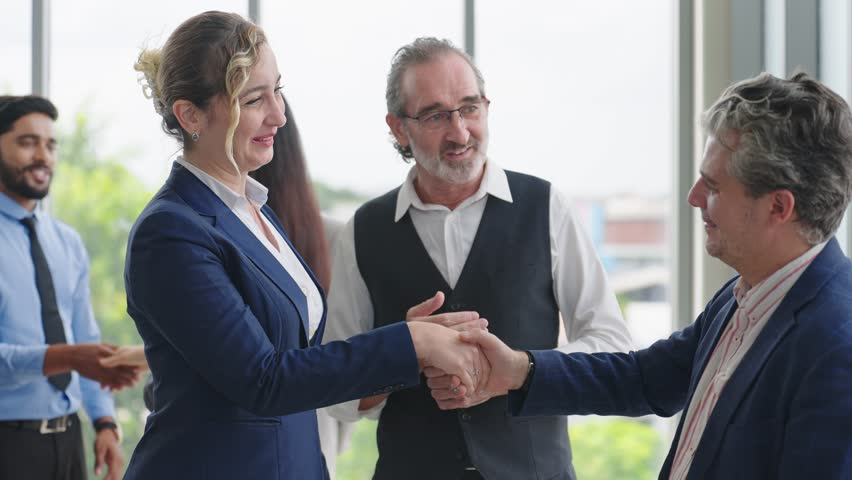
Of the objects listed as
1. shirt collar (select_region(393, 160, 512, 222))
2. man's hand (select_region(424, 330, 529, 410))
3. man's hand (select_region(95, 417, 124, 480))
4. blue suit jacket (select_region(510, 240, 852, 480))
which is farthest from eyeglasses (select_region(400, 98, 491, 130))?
man's hand (select_region(95, 417, 124, 480))

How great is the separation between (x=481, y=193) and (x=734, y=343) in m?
0.82

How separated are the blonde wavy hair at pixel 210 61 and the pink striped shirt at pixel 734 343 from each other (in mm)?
953

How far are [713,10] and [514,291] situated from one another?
2336mm

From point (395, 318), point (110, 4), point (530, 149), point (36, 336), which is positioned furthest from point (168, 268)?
point (110, 4)

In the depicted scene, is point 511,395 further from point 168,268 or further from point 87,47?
point 87,47

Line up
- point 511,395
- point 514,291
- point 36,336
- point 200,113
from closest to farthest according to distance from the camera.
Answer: point 200,113, point 511,395, point 514,291, point 36,336

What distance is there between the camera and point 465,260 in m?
2.19

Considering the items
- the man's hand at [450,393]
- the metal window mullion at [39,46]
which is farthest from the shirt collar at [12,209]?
the man's hand at [450,393]

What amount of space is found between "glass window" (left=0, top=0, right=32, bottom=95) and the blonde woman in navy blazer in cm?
300

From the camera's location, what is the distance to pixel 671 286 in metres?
4.23

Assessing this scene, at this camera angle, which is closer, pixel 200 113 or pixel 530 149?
pixel 200 113

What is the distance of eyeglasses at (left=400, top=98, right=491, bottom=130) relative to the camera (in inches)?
89.7

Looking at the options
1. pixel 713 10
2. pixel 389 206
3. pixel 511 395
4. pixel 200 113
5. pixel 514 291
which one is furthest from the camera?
pixel 713 10

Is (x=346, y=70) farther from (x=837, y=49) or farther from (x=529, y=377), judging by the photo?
(x=529, y=377)
